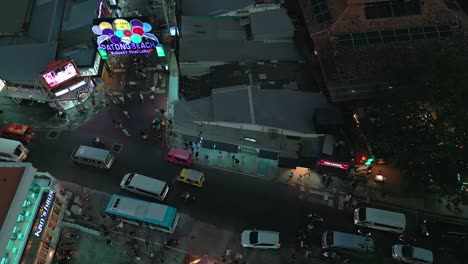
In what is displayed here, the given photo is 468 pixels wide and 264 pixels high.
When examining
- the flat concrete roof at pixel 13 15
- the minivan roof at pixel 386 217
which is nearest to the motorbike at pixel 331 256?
the minivan roof at pixel 386 217

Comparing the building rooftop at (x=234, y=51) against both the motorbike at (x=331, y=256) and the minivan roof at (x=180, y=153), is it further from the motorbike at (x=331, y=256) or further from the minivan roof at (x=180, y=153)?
the motorbike at (x=331, y=256)

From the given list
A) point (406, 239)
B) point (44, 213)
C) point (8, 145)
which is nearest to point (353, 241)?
point (406, 239)

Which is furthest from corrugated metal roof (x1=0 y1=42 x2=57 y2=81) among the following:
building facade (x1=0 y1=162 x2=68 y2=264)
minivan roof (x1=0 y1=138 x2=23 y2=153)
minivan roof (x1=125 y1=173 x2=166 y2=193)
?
minivan roof (x1=125 y1=173 x2=166 y2=193)

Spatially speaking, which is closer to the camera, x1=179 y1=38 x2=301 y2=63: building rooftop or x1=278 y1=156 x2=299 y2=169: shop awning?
x1=278 y1=156 x2=299 y2=169: shop awning

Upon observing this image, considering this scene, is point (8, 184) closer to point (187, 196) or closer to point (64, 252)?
point (64, 252)

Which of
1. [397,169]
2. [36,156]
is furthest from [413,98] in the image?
[36,156]

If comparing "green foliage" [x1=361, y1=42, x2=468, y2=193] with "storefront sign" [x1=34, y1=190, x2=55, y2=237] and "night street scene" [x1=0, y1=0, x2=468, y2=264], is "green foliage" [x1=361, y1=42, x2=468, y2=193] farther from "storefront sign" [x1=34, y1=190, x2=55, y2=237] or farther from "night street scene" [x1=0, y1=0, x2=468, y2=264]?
"storefront sign" [x1=34, y1=190, x2=55, y2=237]
